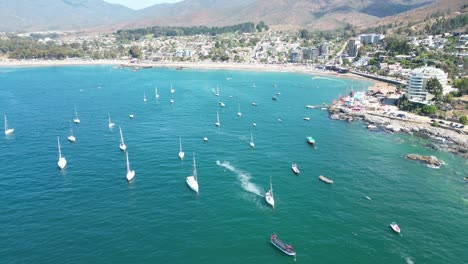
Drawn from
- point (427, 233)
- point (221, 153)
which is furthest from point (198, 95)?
point (427, 233)

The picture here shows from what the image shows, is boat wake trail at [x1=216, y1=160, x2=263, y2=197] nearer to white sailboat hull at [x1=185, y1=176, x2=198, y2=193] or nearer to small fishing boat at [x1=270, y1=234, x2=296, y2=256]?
white sailboat hull at [x1=185, y1=176, x2=198, y2=193]

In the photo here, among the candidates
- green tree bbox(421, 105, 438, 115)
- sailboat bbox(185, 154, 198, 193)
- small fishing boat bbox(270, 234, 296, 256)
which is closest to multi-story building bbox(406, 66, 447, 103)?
green tree bbox(421, 105, 438, 115)

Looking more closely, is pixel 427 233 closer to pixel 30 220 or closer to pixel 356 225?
pixel 356 225

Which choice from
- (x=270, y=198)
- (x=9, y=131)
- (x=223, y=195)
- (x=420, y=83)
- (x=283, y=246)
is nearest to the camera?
(x=283, y=246)

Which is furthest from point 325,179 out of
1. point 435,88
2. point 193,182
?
point 435,88

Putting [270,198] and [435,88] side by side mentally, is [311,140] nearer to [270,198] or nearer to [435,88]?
[270,198]

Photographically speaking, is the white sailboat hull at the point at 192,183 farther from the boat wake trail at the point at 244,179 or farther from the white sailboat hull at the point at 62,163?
the white sailboat hull at the point at 62,163
